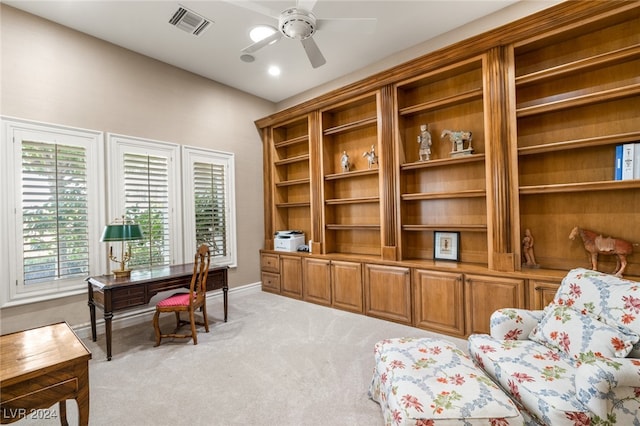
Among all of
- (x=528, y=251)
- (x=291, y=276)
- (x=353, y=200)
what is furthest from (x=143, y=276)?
(x=528, y=251)

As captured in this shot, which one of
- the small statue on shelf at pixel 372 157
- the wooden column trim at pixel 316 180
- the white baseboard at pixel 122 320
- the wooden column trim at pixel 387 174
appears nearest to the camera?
the white baseboard at pixel 122 320

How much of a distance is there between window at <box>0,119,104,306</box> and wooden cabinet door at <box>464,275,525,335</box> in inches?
161

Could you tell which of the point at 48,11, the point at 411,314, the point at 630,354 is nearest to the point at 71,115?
the point at 48,11

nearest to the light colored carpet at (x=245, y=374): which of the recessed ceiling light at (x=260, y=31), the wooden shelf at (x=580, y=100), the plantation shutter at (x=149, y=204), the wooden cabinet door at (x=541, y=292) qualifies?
the wooden cabinet door at (x=541, y=292)

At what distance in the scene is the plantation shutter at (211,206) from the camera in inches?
173

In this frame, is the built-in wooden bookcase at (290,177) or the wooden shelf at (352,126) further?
the built-in wooden bookcase at (290,177)

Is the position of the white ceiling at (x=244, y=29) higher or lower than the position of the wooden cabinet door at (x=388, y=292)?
higher

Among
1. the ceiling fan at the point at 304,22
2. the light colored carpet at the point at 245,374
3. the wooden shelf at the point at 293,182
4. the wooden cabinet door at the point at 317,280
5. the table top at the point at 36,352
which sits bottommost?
the light colored carpet at the point at 245,374

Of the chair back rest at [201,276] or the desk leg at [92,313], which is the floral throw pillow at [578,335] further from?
the desk leg at [92,313]

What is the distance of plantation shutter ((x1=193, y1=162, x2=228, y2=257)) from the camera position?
4.40 metres

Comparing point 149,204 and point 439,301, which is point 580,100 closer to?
point 439,301

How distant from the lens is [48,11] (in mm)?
3016

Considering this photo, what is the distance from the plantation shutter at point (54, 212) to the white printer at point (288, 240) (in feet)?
8.29

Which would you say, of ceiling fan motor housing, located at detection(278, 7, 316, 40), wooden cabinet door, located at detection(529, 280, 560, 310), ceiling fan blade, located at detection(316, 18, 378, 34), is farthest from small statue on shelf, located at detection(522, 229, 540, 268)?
→ ceiling fan motor housing, located at detection(278, 7, 316, 40)
